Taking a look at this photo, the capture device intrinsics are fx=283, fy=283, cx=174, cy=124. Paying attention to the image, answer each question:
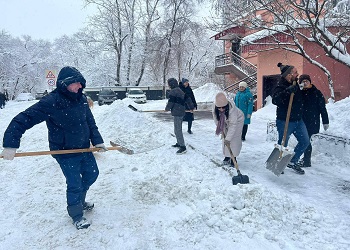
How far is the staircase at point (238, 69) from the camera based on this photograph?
751 inches

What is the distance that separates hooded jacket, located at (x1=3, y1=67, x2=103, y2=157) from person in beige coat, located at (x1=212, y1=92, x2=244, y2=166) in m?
2.30

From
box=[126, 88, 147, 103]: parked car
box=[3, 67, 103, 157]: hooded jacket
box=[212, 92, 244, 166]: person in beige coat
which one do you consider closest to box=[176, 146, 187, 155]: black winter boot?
box=[212, 92, 244, 166]: person in beige coat

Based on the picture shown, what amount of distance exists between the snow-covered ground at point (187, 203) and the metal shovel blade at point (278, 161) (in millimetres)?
197

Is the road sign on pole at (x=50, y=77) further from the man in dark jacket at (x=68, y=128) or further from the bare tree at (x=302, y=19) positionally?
the man in dark jacket at (x=68, y=128)

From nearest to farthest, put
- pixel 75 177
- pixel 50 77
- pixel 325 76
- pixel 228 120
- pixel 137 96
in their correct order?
pixel 75 177 < pixel 228 120 < pixel 325 76 < pixel 50 77 < pixel 137 96

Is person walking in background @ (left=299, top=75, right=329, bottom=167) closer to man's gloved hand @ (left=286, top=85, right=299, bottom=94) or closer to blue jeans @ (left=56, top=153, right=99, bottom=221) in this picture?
man's gloved hand @ (left=286, top=85, right=299, bottom=94)

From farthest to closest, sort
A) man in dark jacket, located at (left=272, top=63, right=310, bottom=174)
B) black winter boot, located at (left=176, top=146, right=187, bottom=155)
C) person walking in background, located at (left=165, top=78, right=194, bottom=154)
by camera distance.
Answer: person walking in background, located at (left=165, top=78, right=194, bottom=154) < black winter boot, located at (left=176, top=146, right=187, bottom=155) < man in dark jacket, located at (left=272, top=63, right=310, bottom=174)

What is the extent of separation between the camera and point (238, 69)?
67.2 ft

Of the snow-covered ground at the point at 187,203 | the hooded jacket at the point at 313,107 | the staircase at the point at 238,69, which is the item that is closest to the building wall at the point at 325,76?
the staircase at the point at 238,69

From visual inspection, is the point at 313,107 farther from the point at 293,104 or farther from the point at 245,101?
the point at 245,101

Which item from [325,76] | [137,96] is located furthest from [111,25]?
[325,76]

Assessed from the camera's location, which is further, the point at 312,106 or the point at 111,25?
the point at 111,25

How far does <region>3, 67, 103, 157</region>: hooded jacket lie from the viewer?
309cm

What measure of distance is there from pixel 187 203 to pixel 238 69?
1788 cm
